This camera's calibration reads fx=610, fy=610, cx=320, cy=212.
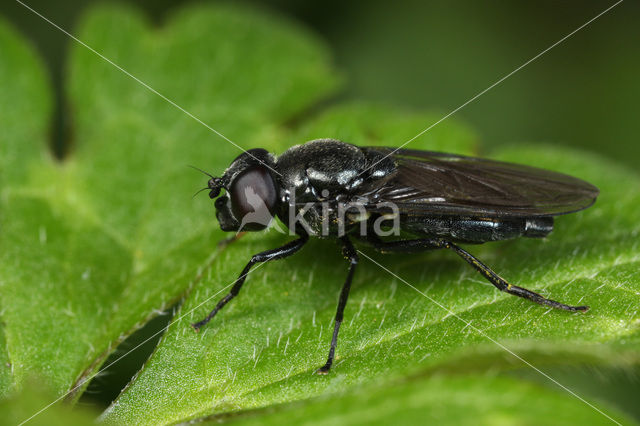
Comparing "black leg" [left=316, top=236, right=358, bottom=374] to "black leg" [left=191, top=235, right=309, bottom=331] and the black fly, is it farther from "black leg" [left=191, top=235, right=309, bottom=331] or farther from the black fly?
"black leg" [left=191, top=235, right=309, bottom=331]

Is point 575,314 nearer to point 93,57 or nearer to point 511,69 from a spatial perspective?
point 93,57

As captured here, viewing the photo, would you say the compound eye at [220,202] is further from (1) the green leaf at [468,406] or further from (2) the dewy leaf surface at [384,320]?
(1) the green leaf at [468,406]

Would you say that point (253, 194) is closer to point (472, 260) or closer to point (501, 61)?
point (472, 260)

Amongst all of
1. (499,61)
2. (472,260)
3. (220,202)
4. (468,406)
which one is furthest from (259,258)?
(499,61)

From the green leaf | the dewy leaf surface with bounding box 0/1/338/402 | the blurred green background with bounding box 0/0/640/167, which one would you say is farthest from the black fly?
the blurred green background with bounding box 0/0/640/167

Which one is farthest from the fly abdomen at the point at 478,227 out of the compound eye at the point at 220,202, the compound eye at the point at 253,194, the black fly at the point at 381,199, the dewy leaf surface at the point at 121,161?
the dewy leaf surface at the point at 121,161

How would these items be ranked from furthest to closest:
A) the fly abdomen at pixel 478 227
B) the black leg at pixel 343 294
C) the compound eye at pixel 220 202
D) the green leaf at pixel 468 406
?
A: the compound eye at pixel 220 202 → the fly abdomen at pixel 478 227 → the black leg at pixel 343 294 → the green leaf at pixel 468 406
